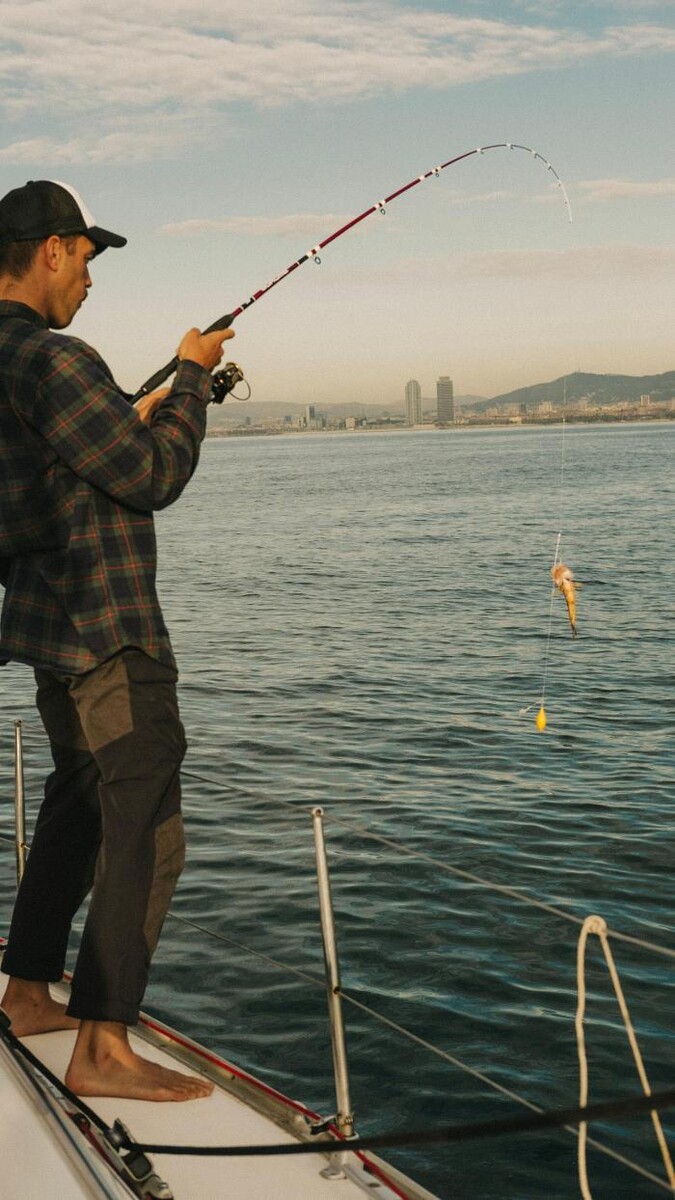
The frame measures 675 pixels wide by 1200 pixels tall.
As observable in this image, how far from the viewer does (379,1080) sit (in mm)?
6277

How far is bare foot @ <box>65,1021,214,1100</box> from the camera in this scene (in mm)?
3076

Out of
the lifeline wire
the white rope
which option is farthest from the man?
the white rope

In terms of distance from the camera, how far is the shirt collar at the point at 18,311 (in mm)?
3105

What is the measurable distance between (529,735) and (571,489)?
52.0 meters

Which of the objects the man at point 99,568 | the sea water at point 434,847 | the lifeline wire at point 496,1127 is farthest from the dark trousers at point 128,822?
the lifeline wire at point 496,1127

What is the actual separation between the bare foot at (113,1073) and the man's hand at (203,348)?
166 cm

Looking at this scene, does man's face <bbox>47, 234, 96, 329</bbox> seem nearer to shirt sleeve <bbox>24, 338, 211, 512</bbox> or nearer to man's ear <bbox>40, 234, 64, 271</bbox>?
man's ear <bbox>40, 234, 64, 271</bbox>

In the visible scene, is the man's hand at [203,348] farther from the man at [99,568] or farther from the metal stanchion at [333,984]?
the metal stanchion at [333,984]

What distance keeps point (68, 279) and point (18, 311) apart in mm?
165

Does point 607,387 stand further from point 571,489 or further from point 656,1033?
point 656,1033

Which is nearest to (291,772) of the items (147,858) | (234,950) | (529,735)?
(529,735)

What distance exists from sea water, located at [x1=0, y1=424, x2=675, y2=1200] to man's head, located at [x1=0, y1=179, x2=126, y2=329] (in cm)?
130

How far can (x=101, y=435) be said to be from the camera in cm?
290

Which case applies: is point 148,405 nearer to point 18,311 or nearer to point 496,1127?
point 18,311
